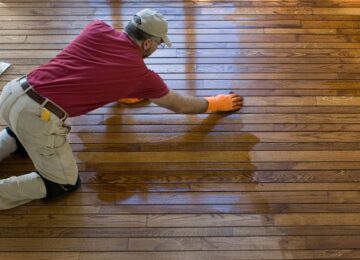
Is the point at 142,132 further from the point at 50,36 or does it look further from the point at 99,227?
the point at 50,36

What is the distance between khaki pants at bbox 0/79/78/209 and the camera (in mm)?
1654

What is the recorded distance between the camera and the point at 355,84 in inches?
91.5

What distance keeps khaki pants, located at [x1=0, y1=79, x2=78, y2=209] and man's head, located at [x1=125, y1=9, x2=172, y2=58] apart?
444 mm

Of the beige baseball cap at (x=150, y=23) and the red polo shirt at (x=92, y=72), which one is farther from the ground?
the beige baseball cap at (x=150, y=23)

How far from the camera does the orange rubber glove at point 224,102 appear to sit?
7.05ft

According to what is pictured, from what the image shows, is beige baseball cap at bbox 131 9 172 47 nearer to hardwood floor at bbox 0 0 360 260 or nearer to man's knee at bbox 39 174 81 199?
hardwood floor at bbox 0 0 360 260

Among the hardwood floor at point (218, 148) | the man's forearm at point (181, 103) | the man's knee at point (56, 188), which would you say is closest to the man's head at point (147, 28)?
the man's forearm at point (181, 103)

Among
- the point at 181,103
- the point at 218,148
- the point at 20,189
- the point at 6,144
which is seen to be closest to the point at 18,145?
the point at 6,144

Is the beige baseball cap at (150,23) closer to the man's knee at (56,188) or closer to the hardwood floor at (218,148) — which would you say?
the hardwood floor at (218,148)

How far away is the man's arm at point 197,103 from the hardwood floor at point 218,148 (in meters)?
0.06

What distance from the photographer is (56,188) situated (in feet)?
6.03

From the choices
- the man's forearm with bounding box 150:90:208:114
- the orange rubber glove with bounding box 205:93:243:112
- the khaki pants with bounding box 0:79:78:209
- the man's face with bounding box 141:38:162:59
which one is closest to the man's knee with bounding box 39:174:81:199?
the khaki pants with bounding box 0:79:78:209

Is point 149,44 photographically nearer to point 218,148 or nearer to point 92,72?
point 92,72

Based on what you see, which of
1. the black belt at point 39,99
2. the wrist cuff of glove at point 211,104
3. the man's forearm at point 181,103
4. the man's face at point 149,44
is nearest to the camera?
the black belt at point 39,99
